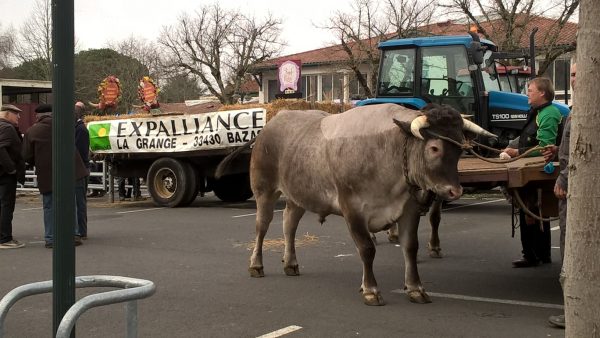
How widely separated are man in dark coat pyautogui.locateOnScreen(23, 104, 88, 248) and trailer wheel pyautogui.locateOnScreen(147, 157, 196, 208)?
492 centimetres

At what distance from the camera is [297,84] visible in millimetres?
23031

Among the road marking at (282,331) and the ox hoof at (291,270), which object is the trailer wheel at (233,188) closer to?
the ox hoof at (291,270)

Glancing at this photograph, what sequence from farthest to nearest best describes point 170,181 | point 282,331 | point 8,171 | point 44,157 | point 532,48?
point 170,181
point 532,48
point 44,157
point 8,171
point 282,331

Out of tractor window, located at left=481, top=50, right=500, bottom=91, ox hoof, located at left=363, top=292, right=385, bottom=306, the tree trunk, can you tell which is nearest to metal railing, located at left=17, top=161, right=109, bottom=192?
tractor window, located at left=481, top=50, right=500, bottom=91

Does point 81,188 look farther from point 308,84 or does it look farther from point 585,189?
point 308,84

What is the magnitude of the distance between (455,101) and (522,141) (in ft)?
20.9

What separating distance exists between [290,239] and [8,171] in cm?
472

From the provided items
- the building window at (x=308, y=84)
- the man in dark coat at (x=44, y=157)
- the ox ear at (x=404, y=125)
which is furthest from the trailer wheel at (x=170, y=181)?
the building window at (x=308, y=84)

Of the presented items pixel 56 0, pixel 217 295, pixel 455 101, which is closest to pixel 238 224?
pixel 455 101

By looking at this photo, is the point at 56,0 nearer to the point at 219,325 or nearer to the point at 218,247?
the point at 219,325

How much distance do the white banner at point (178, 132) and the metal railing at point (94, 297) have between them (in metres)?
11.1

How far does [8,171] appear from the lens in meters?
10.0

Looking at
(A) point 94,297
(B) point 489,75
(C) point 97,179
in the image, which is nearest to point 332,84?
(C) point 97,179

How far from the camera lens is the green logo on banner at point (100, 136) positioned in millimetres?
Result: 16250
